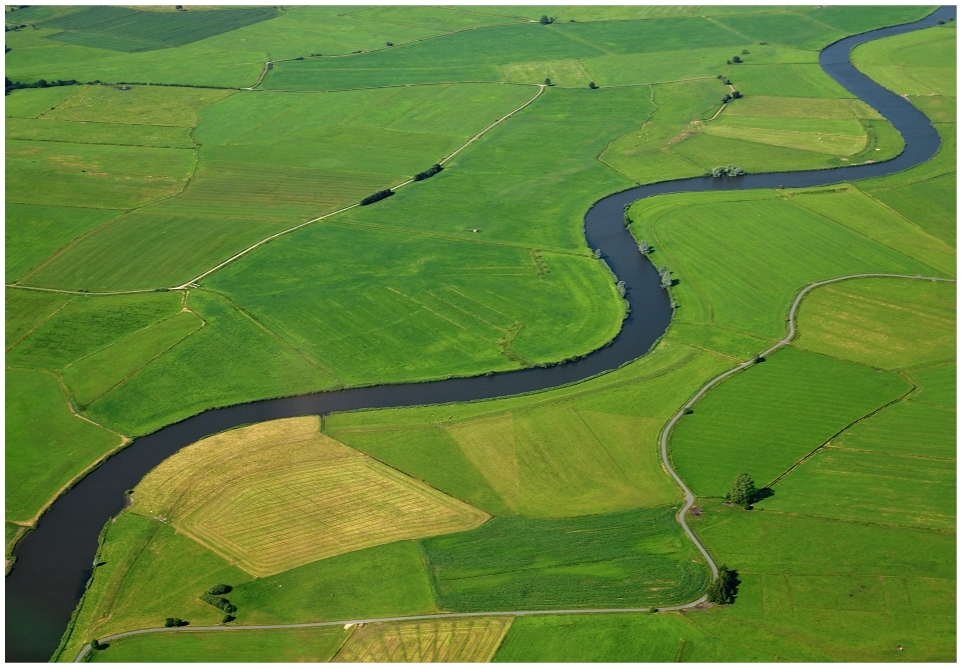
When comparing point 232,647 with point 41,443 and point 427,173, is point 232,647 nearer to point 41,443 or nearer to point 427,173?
point 41,443

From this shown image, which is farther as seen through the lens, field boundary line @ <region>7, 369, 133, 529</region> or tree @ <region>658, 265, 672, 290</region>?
tree @ <region>658, 265, 672, 290</region>

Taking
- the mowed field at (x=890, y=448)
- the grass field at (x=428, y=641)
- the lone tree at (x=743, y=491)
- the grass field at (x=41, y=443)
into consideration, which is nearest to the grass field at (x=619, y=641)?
the grass field at (x=428, y=641)

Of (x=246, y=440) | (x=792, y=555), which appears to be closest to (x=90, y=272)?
(x=246, y=440)

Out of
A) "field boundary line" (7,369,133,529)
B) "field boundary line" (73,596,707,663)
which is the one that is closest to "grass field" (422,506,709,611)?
"field boundary line" (73,596,707,663)

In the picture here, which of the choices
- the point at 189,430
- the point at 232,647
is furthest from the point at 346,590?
the point at 189,430

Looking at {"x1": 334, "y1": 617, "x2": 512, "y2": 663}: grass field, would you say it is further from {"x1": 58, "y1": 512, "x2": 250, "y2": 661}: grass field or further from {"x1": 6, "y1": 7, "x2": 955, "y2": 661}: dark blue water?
{"x1": 6, "y1": 7, "x2": 955, "y2": 661}: dark blue water

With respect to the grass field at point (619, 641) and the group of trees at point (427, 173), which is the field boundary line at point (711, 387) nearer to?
the grass field at point (619, 641)
